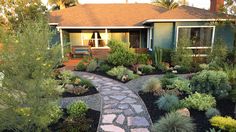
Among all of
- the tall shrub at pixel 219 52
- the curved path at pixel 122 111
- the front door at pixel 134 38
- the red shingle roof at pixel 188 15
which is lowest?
the curved path at pixel 122 111

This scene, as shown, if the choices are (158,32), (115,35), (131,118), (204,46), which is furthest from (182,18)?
(131,118)

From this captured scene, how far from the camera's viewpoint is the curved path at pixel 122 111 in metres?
4.23

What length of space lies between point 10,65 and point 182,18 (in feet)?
34.9

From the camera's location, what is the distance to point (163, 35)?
12.1 metres

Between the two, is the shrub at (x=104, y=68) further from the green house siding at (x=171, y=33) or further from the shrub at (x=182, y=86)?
the shrub at (x=182, y=86)

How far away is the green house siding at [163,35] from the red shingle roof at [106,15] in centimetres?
238

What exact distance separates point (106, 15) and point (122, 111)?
12.1 m

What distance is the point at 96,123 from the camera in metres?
4.32

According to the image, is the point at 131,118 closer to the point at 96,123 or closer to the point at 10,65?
the point at 96,123

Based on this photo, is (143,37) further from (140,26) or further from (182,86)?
(182,86)

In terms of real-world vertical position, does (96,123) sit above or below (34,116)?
below

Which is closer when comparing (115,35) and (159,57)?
(159,57)

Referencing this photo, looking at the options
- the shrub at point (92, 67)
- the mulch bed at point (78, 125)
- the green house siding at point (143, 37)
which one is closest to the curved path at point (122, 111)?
the mulch bed at point (78, 125)

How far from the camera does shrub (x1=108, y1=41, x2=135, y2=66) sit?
1035 cm
